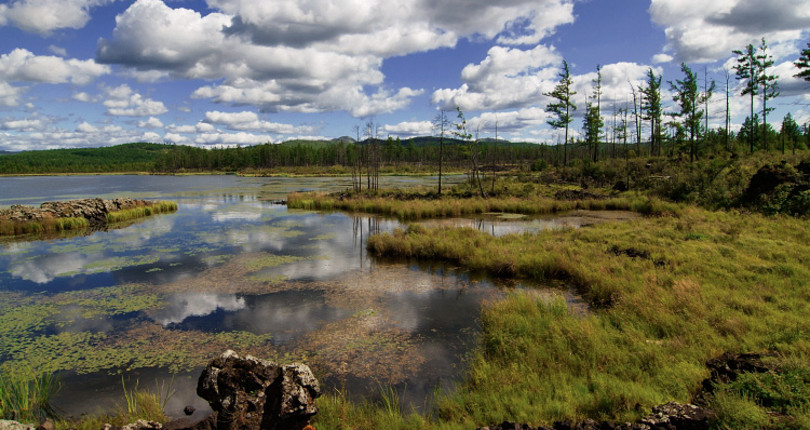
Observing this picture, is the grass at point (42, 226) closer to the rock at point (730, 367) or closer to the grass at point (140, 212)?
the grass at point (140, 212)

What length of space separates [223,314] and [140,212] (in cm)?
2441

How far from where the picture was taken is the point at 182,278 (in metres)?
13.4

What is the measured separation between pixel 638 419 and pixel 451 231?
14030mm

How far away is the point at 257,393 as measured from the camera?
5086 mm

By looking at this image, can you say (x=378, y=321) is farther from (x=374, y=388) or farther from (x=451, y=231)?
(x=451, y=231)

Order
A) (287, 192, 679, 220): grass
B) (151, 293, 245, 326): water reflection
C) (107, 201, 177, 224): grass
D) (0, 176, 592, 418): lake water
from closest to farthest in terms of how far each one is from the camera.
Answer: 1. (0, 176, 592, 418): lake water
2. (151, 293, 245, 326): water reflection
3. (107, 201, 177, 224): grass
4. (287, 192, 679, 220): grass

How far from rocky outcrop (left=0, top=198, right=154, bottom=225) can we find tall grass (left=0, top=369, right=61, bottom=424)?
73.7 ft

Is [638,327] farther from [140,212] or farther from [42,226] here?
[140,212]

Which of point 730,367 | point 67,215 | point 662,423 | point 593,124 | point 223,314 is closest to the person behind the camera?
point 662,423

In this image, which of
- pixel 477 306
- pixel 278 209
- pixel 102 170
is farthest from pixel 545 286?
pixel 102 170

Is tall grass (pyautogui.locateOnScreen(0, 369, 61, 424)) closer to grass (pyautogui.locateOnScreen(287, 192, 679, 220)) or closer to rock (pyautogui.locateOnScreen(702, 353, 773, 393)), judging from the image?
rock (pyautogui.locateOnScreen(702, 353, 773, 393))

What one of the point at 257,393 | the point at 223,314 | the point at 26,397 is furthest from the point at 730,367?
the point at 223,314

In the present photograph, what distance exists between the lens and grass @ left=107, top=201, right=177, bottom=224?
26917 millimetres

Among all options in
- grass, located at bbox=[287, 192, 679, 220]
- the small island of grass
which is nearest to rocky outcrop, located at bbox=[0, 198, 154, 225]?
the small island of grass
